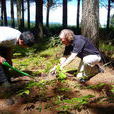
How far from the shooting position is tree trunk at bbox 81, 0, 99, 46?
7360 millimetres

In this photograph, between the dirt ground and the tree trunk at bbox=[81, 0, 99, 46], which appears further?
the tree trunk at bbox=[81, 0, 99, 46]

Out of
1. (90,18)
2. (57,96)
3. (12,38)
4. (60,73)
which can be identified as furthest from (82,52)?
(90,18)

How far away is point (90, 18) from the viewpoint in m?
7.46

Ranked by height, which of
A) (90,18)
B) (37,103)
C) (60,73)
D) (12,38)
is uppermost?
(90,18)

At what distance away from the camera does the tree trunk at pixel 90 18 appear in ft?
24.1

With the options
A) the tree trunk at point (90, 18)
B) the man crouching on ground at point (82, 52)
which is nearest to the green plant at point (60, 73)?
the man crouching on ground at point (82, 52)

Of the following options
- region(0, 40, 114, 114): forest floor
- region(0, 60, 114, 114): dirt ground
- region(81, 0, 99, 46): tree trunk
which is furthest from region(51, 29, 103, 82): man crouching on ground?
region(81, 0, 99, 46): tree trunk

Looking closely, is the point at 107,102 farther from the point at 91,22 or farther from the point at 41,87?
the point at 91,22

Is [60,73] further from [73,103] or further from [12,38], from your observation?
[12,38]

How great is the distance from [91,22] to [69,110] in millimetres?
4167

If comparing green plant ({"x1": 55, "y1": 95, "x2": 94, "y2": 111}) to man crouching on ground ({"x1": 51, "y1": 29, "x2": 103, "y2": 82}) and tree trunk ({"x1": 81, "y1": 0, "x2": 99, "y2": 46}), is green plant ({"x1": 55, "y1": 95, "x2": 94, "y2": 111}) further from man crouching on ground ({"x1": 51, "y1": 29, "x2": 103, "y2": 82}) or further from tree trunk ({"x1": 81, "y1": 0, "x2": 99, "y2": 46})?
tree trunk ({"x1": 81, "y1": 0, "x2": 99, "y2": 46})

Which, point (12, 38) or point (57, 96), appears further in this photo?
point (12, 38)

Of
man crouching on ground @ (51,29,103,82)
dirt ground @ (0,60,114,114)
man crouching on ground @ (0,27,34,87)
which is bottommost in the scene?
dirt ground @ (0,60,114,114)

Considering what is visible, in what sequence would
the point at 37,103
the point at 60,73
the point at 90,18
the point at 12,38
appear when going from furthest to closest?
the point at 90,18 → the point at 60,73 → the point at 12,38 → the point at 37,103
